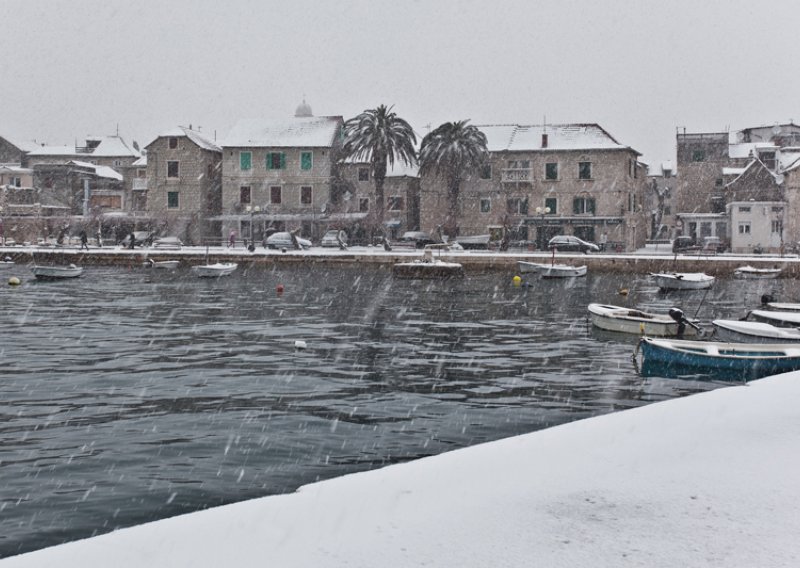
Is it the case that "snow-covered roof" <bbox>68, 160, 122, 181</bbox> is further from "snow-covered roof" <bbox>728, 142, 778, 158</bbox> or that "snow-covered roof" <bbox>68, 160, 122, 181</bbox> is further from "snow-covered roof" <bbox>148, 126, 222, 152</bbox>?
"snow-covered roof" <bbox>728, 142, 778, 158</bbox>

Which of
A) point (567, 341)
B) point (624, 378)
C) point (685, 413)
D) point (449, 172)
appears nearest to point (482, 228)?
point (449, 172)

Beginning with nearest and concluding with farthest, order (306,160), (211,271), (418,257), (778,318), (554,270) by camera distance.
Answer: (778,318), (554,270), (211,271), (418,257), (306,160)

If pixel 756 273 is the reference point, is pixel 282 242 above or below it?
above

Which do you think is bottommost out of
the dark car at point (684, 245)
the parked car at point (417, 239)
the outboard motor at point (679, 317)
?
the outboard motor at point (679, 317)

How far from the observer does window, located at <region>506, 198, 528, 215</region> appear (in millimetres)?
75819

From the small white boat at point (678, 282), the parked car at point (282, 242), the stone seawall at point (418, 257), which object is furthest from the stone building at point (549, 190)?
the small white boat at point (678, 282)

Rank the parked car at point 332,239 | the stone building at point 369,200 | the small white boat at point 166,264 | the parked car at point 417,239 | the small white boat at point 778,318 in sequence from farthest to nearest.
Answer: the stone building at point 369,200 → the parked car at point 417,239 → the parked car at point 332,239 → the small white boat at point 166,264 → the small white boat at point 778,318

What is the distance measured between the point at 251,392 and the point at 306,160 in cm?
6188

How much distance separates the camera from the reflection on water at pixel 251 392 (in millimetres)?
11539

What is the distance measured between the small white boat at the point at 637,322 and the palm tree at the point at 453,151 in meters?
45.6

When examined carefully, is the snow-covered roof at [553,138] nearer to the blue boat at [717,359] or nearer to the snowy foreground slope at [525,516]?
the blue boat at [717,359]

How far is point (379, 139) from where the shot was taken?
72875 mm

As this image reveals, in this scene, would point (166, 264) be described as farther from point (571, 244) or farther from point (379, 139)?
point (571, 244)

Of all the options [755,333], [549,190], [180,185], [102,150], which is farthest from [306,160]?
[755,333]
